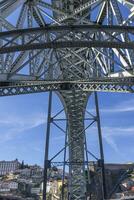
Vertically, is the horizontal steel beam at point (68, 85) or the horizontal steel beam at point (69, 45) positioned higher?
the horizontal steel beam at point (68, 85)

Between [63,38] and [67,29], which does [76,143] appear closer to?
[63,38]

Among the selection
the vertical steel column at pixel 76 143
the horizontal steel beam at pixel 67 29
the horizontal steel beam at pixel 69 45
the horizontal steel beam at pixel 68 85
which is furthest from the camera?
the vertical steel column at pixel 76 143

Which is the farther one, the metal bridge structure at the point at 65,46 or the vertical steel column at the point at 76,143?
the vertical steel column at the point at 76,143

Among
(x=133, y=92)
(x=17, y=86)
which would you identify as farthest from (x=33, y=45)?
(x=133, y=92)

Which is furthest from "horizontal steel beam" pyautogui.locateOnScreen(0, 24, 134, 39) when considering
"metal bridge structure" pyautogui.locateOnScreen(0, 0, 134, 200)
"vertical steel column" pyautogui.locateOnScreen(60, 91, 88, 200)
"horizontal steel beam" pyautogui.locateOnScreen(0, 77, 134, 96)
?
"vertical steel column" pyautogui.locateOnScreen(60, 91, 88, 200)

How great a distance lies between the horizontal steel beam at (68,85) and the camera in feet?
84.3

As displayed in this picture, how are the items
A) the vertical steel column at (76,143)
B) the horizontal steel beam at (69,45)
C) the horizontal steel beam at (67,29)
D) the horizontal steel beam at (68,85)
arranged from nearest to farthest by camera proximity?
the horizontal steel beam at (67,29)
the horizontal steel beam at (69,45)
the horizontal steel beam at (68,85)
the vertical steel column at (76,143)

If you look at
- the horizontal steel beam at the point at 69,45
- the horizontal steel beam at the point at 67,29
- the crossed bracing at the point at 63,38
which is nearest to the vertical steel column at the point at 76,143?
the crossed bracing at the point at 63,38

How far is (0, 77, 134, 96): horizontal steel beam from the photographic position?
25703mm

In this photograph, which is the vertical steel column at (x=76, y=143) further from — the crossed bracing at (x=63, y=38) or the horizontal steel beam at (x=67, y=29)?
→ the horizontal steel beam at (x=67, y=29)

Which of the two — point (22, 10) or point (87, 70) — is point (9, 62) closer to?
point (22, 10)

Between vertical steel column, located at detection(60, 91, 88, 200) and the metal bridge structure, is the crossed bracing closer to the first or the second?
the metal bridge structure

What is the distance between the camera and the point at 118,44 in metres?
17.6

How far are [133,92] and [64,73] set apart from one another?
759cm
